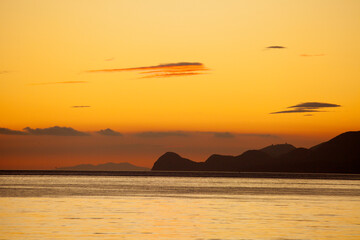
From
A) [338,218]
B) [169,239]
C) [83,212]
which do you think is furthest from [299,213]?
[169,239]

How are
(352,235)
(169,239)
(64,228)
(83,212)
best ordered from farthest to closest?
(83,212)
(64,228)
(352,235)
(169,239)

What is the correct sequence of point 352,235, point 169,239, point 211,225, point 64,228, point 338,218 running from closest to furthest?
1. point 169,239
2. point 352,235
3. point 64,228
4. point 211,225
5. point 338,218

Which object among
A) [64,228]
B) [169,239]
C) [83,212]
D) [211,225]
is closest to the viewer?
[169,239]

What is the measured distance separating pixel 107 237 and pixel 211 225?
1034 cm

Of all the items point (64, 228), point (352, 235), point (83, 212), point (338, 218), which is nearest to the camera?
point (352, 235)

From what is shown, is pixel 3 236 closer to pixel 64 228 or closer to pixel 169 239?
pixel 64 228

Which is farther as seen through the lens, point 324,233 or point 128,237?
point 324,233

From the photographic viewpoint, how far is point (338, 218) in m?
54.5

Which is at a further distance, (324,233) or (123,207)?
(123,207)

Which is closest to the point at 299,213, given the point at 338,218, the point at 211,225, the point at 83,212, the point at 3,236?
the point at 338,218

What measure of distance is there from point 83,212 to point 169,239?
21.0 m

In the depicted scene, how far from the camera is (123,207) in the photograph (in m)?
66.8

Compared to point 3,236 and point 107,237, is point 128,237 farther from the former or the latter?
point 3,236

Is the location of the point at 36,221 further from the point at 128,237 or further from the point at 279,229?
the point at 279,229
